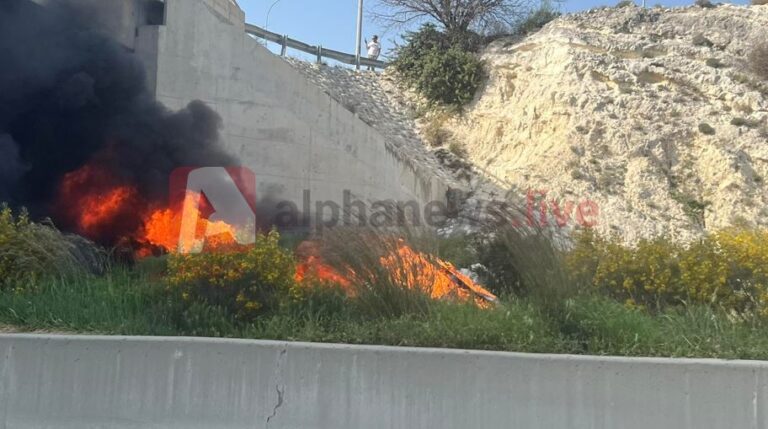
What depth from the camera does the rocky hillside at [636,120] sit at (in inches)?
672

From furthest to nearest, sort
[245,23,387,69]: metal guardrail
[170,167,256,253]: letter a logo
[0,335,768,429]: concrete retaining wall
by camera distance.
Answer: [245,23,387,69]: metal guardrail, [170,167,256,253]: letter a logo, [0,335,768,429]: concrete retaining wall

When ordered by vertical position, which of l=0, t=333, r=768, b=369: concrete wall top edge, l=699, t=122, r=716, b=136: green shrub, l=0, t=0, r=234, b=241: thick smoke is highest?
l=699, t=122, r=716, b=136: green shrub

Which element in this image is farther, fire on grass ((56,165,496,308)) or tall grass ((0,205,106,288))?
fire on grass ((56,165,496,308))

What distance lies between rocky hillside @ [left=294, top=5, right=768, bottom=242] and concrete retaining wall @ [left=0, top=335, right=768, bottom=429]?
38.6ft

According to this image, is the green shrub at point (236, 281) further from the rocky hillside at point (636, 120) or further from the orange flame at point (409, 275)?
the rocky hillside at point (636, 120)

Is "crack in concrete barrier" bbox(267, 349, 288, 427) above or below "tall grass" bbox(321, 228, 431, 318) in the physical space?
below

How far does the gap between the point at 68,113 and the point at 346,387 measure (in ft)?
27.9

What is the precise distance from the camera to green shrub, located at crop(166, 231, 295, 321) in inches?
234

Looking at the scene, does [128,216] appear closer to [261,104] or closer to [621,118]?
[261,104]

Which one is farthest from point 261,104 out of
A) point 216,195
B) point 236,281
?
point 236,281

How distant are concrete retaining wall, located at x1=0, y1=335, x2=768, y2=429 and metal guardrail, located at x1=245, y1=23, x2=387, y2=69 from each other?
16059mm

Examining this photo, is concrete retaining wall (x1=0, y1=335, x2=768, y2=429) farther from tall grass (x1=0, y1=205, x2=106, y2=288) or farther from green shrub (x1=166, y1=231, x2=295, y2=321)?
tall grass (x1=0, y1=205, x2=106, y2=288)

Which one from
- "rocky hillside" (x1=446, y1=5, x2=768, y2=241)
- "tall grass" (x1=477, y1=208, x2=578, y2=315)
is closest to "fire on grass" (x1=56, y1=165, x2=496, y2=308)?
"tall grass" (x1=477, y1=208, x2=578, y2=315)

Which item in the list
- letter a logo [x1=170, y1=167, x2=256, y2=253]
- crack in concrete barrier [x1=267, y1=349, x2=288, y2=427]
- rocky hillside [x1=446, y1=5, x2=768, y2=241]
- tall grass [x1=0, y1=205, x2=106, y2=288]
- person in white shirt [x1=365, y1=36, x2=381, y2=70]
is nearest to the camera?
crack in concrete barrier [x1=267, y1=349, x2=288, y2=427]
